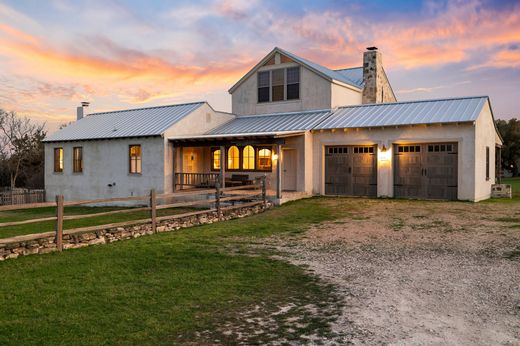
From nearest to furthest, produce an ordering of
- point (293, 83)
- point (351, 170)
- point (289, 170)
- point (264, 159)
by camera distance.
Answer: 1. point (351, 170)
2. point (289, 170)
3. point (264, 159)
4. point (293, 83)

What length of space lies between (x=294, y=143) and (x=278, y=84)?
16.5ft

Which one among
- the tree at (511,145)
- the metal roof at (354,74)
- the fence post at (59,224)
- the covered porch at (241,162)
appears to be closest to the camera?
the fence post at (59,224)

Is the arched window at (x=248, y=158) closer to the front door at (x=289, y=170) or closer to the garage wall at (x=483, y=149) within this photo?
the front door at (x=289, y=170)

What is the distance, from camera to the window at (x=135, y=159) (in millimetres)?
22125

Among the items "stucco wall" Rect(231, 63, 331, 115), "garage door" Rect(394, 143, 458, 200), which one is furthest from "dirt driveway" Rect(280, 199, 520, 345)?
"stucco wall" Rect(231, 63, 331, 115)

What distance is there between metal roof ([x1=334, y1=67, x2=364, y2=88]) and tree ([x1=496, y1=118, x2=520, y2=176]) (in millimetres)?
25718

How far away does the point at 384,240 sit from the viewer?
396 inches

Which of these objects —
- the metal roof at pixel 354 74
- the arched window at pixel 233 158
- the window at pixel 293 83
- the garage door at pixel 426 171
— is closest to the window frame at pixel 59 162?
the arched window at pixel 233 158

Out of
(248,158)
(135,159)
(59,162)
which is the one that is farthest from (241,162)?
(59,162)

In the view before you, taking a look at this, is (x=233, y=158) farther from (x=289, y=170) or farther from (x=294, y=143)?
(x=294, y=143)

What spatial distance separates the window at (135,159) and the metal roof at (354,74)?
13.8 m

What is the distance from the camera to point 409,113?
768 inches

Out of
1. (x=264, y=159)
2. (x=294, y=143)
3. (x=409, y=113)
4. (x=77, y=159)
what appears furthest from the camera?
(x=77, y=159)

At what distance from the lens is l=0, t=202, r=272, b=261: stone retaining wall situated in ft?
27.4
